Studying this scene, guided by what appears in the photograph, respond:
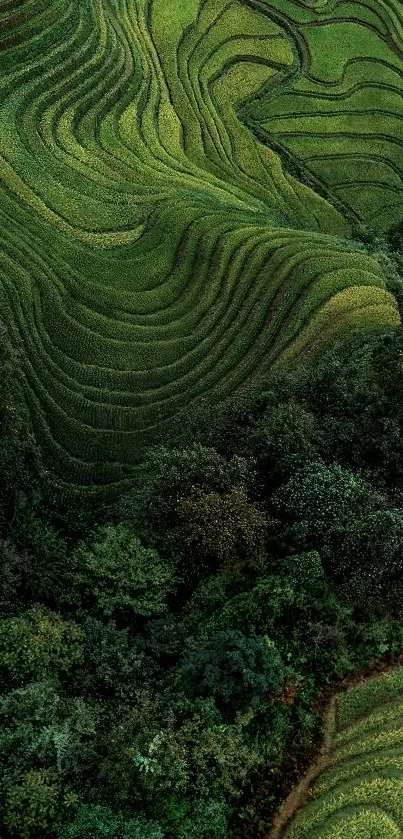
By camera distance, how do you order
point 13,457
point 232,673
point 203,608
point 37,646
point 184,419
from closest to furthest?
1. point 232,673
2. point 37,646
3. point 203,608
4. point 13,457
5. point 184,419

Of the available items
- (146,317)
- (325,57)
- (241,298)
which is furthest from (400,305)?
(325,57)

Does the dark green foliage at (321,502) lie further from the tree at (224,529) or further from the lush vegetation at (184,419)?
the tree at (224,529)

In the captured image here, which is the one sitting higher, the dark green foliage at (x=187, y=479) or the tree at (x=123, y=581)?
the dark green foliage at (x=187, y=479)

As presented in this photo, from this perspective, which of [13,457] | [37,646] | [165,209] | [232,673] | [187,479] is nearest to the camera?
[232,673]

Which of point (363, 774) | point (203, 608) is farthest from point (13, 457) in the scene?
point (363, 774)

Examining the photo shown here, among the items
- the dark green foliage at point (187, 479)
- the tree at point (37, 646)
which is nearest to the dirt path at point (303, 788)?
the tree at point (37, 646)

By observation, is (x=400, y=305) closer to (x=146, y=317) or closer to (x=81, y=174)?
(x=146, y=317)

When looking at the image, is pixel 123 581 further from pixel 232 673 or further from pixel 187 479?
pixel 232 673
